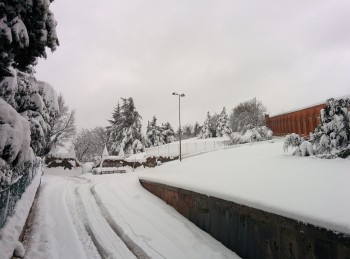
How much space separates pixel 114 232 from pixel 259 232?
4941 millimetres

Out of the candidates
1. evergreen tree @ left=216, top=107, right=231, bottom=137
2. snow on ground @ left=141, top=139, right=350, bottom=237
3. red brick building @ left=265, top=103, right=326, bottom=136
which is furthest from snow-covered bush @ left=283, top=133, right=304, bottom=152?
evergreen tree @ left=216, top=107, right=231, bottom=137

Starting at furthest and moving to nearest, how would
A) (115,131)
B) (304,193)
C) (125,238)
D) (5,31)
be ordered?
(115,131)
(125,238)
(304,193)
(5,31)

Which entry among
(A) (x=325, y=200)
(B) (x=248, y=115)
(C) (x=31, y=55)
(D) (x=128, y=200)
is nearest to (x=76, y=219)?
(D) (x=128, y=200)

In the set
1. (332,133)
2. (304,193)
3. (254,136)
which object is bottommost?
(304,193)

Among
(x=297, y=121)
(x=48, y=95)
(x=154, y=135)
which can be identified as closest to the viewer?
(x=48, y=95)

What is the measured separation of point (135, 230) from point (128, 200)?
560 centimetres

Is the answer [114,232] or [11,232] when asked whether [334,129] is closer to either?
[114,232]

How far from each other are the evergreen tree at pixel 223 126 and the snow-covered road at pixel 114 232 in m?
68.0

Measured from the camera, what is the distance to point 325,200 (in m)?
6.97

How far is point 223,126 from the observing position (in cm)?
8356

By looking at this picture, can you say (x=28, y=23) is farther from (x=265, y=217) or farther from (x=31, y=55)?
(x=265, y=217)

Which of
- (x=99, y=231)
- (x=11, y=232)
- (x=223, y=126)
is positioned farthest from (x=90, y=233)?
(x=223, y=126)

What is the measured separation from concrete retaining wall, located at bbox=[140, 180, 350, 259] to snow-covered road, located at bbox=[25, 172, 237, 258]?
363mm

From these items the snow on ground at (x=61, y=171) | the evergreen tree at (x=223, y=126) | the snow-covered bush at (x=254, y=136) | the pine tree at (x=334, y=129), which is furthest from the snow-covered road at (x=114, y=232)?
the evergreen tree at (x=223, y=126)
